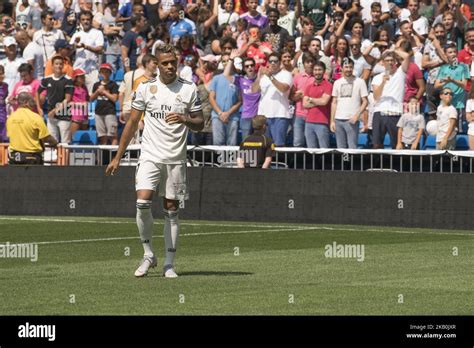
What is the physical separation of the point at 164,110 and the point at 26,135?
11710 millimetres

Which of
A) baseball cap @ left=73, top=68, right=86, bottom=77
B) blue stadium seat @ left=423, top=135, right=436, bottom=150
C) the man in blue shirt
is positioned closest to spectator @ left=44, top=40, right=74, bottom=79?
baseball cap @ left=73, top=68, right=86, bottom=77

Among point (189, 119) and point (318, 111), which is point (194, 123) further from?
point (318, 111)

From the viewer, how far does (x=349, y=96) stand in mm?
27688

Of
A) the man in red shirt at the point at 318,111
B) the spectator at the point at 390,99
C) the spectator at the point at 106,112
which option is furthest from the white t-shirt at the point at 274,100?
the spectator at the point at 106,112

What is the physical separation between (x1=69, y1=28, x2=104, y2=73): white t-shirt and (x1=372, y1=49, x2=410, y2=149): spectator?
8.37m

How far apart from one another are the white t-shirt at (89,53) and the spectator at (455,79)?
30.2ft

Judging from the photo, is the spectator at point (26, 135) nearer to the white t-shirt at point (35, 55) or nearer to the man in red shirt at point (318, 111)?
the man in red shirt at point (318, 111)

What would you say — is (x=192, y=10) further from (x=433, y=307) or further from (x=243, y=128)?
(x=433, y=307)

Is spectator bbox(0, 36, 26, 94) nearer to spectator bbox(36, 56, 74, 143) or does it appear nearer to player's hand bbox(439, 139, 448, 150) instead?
spectator bbox(36, 56, 74, 143)

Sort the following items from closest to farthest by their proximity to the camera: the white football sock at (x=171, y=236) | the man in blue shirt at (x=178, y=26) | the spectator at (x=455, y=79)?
the white football sock at (x=171, y=236) < the spectator at (x=455, y=79) < the man in blue shirt at (x=178, y=26)

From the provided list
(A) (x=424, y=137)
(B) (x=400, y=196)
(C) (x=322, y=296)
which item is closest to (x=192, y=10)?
(A) (x=424, y=137)

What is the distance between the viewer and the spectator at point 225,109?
29109 millimetres

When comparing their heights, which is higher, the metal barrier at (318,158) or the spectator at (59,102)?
the spectator at (59,102)

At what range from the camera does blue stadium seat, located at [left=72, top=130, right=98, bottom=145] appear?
3173 centimetres
